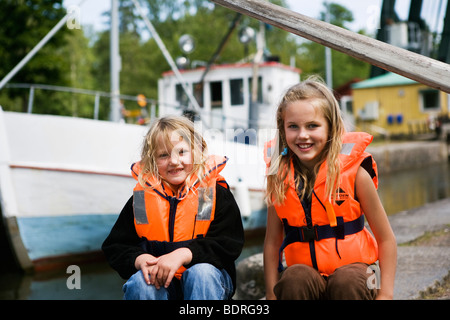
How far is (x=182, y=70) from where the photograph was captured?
11.1 m

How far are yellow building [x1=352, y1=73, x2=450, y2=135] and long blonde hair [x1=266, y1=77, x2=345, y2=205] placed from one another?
2451 centimetres

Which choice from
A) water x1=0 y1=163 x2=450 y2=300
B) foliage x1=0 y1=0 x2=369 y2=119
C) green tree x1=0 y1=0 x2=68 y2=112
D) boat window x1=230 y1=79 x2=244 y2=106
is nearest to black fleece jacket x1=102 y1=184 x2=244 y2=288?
water x1=0 y1=163 x2=450 y2=300

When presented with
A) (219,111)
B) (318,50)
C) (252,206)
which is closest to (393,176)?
(219,111)

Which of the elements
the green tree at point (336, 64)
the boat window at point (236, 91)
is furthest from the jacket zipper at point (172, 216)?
the green tree at point (336, 64)

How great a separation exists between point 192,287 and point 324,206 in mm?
622

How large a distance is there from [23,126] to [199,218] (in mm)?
4929

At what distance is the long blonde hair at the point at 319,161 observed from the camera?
2.25 m

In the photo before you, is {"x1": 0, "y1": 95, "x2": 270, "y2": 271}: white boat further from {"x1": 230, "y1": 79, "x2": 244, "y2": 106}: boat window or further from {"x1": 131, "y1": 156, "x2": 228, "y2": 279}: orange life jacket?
{"x1": 131, "y1": 156, "x2": 228, "y2": 279}: orange life jacket

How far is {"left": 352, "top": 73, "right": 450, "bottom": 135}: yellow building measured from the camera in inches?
1045

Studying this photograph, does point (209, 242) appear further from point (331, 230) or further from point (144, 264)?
point (331, 230)

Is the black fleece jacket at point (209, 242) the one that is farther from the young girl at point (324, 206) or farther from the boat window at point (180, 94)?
the boat window at point (180, 94)

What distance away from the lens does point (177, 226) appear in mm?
2418

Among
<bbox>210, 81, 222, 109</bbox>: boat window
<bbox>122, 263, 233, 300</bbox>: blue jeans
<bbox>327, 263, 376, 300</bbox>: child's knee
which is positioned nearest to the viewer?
<bbox>327, 263, 376, 300</bbox>: child's knee
